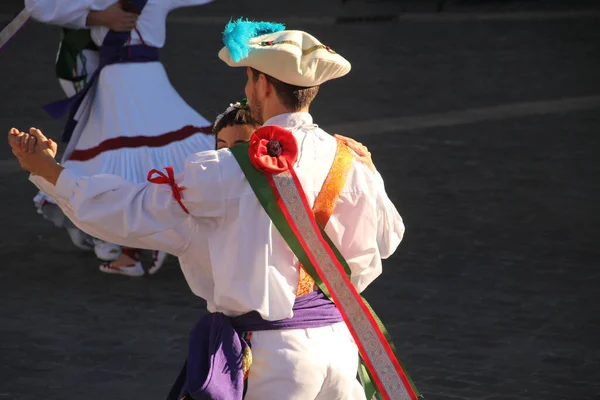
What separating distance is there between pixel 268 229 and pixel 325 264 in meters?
0.19

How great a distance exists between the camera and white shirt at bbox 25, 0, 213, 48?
685 cm

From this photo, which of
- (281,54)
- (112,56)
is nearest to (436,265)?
(112,56)


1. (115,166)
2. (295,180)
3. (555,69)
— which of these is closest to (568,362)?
(115,166)

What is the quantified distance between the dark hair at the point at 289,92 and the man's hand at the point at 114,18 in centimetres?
365

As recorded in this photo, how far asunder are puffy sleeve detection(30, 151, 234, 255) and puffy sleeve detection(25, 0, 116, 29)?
11.8ft

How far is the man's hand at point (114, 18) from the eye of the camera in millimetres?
7051

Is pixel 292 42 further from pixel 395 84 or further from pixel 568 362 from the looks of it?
pixel 395 84

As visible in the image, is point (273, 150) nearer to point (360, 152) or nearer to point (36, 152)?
point (360, 152)

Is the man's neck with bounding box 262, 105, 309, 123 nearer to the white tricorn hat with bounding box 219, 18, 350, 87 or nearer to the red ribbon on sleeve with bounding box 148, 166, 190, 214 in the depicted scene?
the white tricorn hat with bounding box 219, 18, 350, 87

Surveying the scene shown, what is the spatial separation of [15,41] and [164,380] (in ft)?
39.8

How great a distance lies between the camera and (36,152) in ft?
11.3

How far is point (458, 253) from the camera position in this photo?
797 cm

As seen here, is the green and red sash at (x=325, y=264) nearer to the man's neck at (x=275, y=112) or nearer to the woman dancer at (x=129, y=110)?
the man's neck at (x=275, y=112)

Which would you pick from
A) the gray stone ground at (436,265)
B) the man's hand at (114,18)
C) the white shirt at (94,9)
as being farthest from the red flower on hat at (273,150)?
the man's hand at (114,18)
